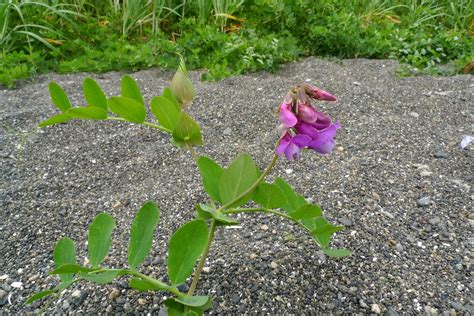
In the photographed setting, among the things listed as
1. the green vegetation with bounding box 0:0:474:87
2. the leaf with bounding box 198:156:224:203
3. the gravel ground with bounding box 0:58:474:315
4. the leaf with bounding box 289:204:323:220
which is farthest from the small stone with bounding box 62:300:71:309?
the green vegetation with bounding box 0:0:474:87

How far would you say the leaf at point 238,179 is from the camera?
2.75 feet

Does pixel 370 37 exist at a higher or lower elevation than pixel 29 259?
lower

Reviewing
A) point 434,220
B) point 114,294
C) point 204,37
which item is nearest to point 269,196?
point 114,294

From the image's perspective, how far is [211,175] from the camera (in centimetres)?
92

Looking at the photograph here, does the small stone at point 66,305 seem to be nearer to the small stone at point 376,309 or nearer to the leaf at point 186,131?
the leaf at point 186,131

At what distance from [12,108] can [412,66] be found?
2058 millimetres

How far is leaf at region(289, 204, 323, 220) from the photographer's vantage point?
2.82 ft

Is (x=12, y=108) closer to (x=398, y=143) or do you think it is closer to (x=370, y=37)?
(x=398, y=143)

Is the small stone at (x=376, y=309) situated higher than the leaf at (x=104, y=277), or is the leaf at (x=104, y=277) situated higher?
the leaf at (x=104, y=277)

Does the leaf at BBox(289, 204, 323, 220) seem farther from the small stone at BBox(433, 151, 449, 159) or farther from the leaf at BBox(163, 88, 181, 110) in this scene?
the small stone at BBox(433, 151, 449, 159)

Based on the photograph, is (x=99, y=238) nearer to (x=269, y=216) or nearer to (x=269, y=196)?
(x=269, y=196)

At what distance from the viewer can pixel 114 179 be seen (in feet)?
5.46

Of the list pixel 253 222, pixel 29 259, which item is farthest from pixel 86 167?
pixel 253 222

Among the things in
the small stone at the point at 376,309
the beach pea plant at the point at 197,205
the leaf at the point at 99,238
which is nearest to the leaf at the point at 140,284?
the beach pea plant at the point at 197,205
